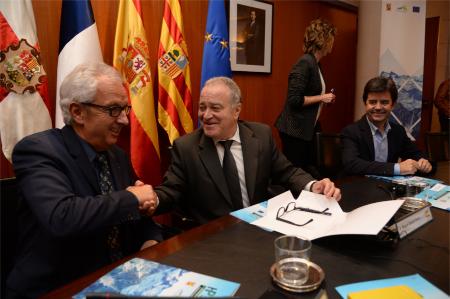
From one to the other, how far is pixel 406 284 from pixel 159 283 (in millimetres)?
629

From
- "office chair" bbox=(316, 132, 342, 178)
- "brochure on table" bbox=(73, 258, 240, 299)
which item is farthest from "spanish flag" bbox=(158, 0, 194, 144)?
"brochure on table" bbox=(73, 258, 240, 299)

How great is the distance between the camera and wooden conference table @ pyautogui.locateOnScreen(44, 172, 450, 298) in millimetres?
922

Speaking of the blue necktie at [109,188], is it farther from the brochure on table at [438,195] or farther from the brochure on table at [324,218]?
the brochure on table at [438,195]

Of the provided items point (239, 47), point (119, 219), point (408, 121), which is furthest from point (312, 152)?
point (119, 219)

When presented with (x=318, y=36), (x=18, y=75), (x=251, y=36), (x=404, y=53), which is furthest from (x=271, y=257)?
(x=404, y=53)

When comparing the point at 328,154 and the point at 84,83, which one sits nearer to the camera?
the point at 84,83

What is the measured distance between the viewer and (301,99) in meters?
3.10

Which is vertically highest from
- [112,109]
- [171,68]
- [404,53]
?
[404,53]

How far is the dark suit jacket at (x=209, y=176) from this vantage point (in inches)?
67.1

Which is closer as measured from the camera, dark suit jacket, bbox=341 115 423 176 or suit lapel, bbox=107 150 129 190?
suit lapel, bbox=107 150 129 190

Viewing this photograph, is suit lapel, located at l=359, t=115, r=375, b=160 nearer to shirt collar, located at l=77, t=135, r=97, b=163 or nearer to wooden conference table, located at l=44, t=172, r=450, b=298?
wooden conference table, located at l=44, t=172, r=450, b=298

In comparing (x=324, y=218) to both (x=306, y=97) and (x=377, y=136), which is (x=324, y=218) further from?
(x=306, y=97)

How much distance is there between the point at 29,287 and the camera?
115cm

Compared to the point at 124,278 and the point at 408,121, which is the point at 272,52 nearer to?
the point at 408,121
